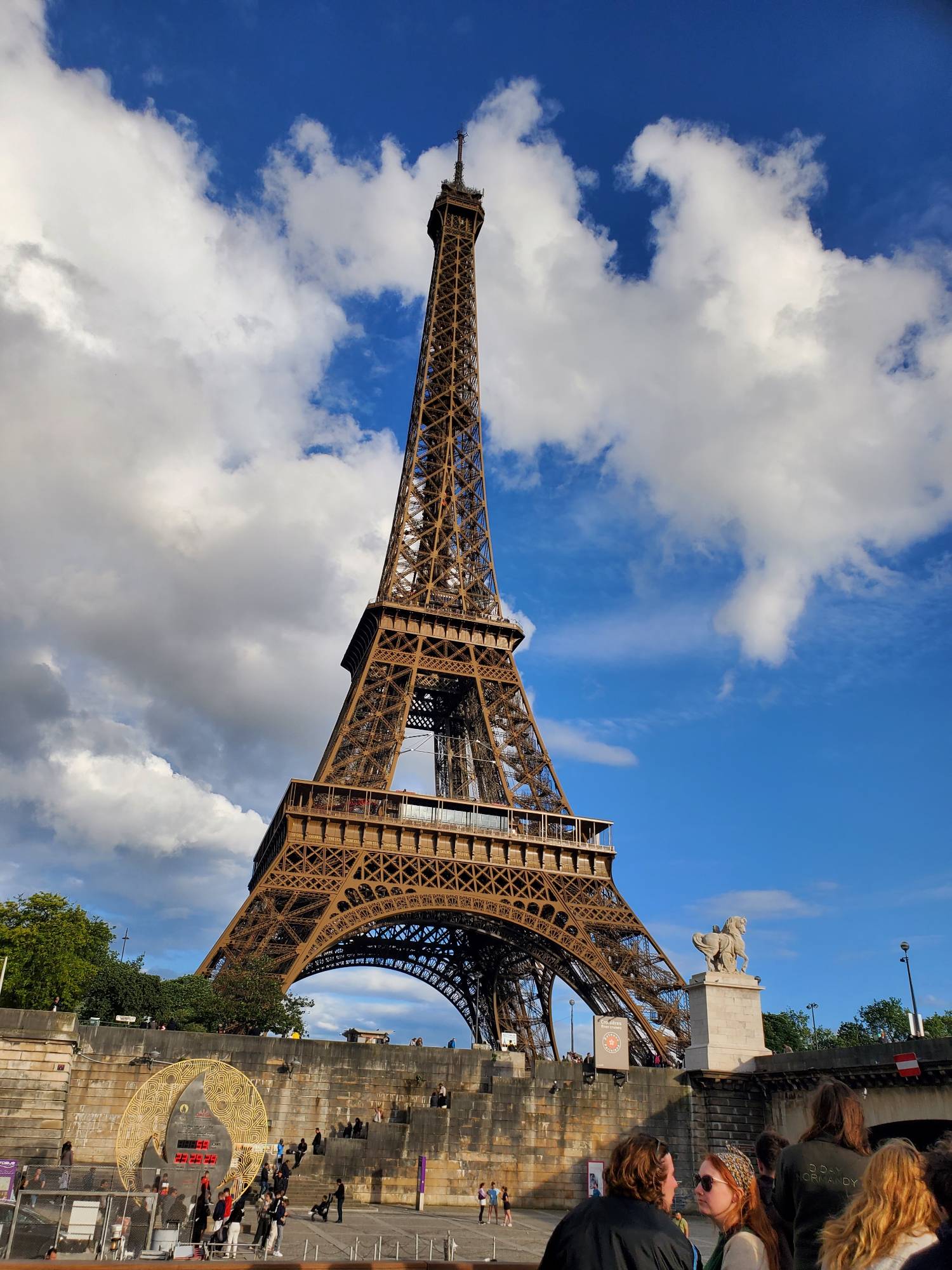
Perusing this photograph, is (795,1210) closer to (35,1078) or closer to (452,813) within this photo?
(35,1078)

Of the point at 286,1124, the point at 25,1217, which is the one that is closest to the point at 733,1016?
the point at 286,1124

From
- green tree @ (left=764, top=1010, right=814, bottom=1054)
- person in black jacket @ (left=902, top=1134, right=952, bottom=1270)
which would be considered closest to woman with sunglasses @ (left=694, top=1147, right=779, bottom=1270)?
person in black jacket @ (left=902, top=1134, right=952, bottom=1270)

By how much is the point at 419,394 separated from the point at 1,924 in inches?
1537

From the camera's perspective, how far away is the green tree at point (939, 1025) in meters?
73.8

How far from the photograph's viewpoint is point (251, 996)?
3512 centimetres

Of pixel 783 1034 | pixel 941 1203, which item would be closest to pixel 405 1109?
pixel 941 1203

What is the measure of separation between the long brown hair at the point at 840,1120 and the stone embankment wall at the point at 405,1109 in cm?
2488

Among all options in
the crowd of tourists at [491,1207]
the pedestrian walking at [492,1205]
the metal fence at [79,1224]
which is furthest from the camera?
the pedestrian walking at [492,1205]

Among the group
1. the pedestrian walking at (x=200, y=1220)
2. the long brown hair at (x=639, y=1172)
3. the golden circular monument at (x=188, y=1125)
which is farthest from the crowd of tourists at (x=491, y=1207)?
the long brown hair at (x=639, y=1172)

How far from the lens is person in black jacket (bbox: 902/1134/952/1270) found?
12.1 ft

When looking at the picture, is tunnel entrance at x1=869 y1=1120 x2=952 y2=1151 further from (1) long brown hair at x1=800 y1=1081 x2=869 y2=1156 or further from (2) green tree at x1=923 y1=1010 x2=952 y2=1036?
(2) green tree at x1=923 y1=1010 x2=952 y2=1036

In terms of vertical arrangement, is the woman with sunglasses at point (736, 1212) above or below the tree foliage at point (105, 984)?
below

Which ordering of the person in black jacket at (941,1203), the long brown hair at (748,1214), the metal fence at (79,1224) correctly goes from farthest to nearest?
the metal fence at (79,1224) < the long brown hair at (748,1214) < the person in black jacket at (941,1203)

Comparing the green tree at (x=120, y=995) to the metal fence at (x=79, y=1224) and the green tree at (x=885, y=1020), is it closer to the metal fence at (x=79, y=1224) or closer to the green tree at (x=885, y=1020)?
the metal fence at (x=79, y=1224)
